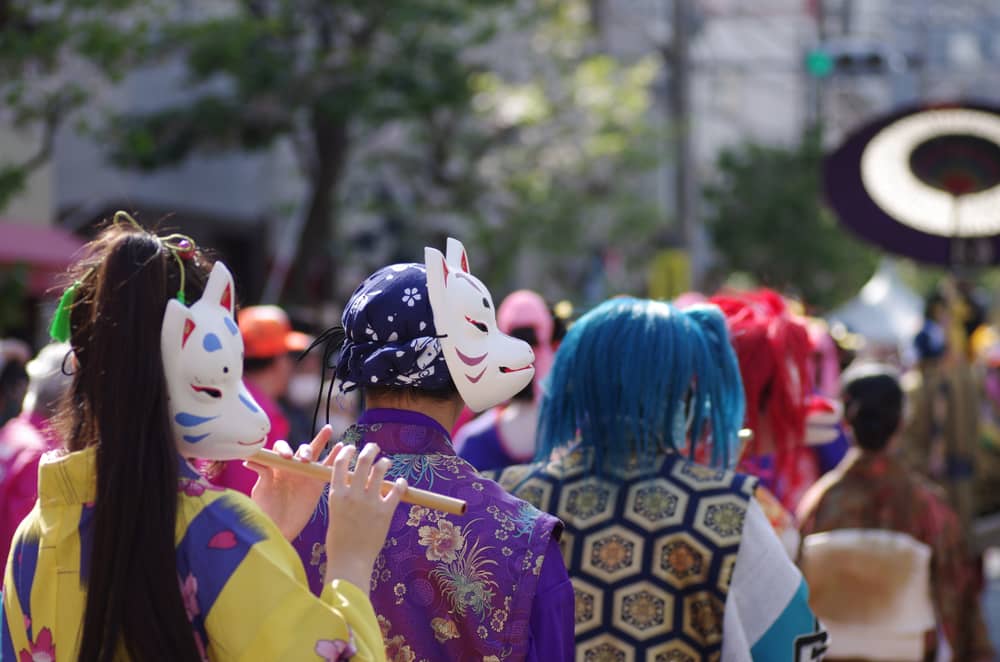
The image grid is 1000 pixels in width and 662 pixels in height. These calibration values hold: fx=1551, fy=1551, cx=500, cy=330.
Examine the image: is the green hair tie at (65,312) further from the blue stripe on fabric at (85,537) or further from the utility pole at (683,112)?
the utility pole at (683,112)

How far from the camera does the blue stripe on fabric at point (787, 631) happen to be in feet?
9.77

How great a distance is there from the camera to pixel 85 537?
204 centimetres

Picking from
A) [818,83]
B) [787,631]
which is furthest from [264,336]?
[818,83]

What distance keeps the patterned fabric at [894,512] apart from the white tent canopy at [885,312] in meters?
11.5

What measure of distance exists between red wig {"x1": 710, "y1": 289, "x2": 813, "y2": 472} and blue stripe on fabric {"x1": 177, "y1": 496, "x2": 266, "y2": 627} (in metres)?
2.12

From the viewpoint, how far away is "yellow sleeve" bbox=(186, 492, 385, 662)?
2000mm

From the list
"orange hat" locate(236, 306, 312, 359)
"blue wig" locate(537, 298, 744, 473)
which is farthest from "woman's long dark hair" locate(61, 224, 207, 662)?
"orange hat" locate(236, 306, 312, 359)

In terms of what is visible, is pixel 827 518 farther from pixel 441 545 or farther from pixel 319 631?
pixel 319 631

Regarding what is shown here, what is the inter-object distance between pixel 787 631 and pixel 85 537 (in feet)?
4.82

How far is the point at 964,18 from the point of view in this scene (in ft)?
125

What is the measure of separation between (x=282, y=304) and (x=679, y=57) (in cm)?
543

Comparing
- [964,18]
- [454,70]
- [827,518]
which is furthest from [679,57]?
[964,18]

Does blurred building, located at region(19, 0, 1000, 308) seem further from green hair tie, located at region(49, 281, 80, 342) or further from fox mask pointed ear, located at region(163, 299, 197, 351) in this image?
fox mask pointed ear, located at region(163, 299, 197, 351)

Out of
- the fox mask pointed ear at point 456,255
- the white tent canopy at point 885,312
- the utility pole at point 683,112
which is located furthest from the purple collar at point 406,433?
the utility pole at point 683,112
